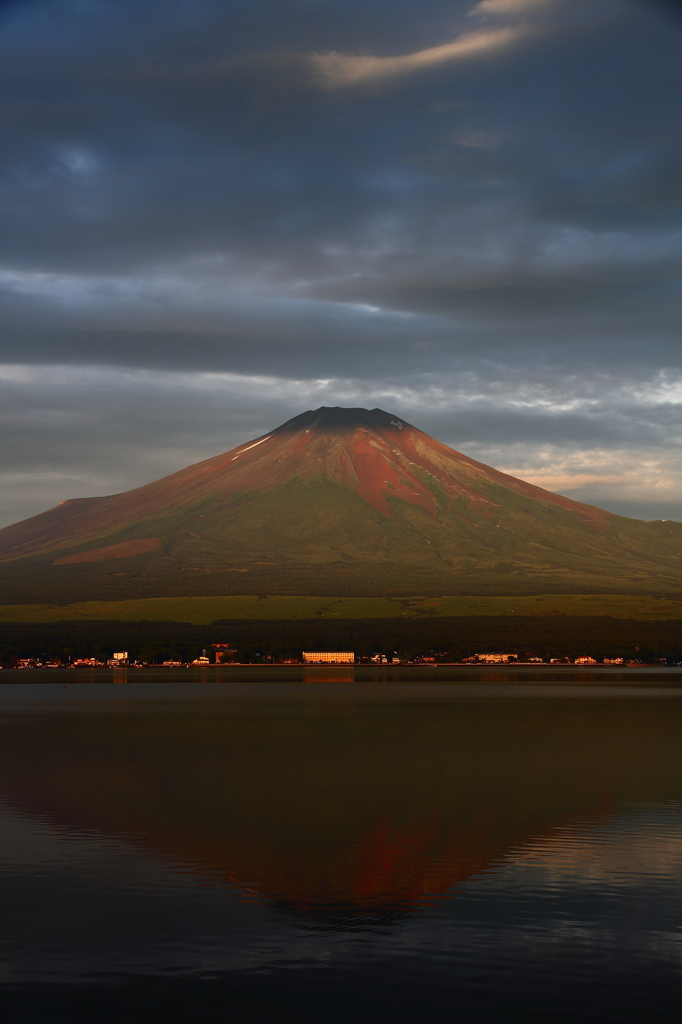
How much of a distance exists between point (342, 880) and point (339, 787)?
32.5 ft

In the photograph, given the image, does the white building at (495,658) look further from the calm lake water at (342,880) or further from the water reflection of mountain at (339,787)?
the calm lake water at (342,880)

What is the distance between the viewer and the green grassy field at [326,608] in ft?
440

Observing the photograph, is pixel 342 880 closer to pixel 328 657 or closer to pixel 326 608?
pixel 328 657

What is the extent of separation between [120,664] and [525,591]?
69.8 metres

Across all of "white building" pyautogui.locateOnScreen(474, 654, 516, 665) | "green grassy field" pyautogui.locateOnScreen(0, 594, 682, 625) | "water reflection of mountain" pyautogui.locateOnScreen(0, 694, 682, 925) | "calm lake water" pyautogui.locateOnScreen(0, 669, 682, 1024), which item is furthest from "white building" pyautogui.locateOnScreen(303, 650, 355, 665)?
"calm lake water" pyautogui.locateOnScreen(0, 669, 682, 1024)

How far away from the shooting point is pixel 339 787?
25.5 metres

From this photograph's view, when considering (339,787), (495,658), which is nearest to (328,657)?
(495,658)

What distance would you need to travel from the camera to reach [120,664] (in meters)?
114

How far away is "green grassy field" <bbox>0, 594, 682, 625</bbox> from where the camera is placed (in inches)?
5281

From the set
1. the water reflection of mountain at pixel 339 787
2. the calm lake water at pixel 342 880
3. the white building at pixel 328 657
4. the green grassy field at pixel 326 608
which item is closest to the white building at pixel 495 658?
the white building at pixel 328 657

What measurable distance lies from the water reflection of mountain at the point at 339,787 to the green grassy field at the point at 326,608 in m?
87.6

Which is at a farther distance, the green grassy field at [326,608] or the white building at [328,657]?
the green grassy field at [326,608]

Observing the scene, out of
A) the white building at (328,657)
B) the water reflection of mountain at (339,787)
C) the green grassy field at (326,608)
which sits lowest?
the water reflection of mountain at (339,787)

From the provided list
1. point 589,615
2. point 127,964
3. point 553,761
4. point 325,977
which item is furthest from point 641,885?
point 589,615
